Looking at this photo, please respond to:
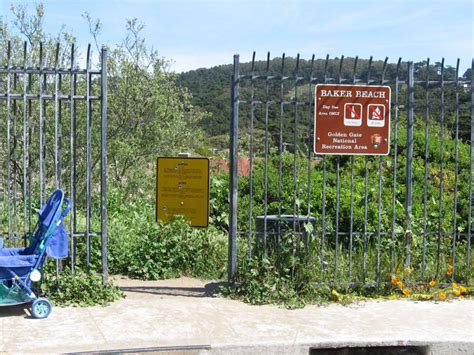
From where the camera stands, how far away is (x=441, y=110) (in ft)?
25.5

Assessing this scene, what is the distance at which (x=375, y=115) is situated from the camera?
7.76 metres

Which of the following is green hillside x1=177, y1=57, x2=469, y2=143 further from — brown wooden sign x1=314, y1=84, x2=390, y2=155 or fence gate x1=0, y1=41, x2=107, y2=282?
fence gate x1=0, y1=41, x2=107, y2=282

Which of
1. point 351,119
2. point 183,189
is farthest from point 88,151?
point 351,119

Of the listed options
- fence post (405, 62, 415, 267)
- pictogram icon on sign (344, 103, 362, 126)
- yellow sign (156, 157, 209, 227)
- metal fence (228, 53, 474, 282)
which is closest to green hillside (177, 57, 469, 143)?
metal fence (228, 53, 474, 282)

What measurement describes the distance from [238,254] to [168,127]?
21.8ft

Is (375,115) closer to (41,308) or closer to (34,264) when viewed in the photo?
(34,264)

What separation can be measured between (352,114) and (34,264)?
4.06 m

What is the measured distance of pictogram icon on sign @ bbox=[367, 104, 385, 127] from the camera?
7746mm

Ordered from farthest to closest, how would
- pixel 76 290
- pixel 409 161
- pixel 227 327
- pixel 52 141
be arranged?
1. pixel 52 141
2. pixel 409 161
3. pixel 76 290
4. pixel 227 327

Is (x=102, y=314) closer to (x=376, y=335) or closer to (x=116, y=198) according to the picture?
(x=376, y=335)

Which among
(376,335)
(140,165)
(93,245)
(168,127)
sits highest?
(168,127)

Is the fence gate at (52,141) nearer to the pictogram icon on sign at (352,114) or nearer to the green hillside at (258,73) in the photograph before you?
the green hillside at (258,73)

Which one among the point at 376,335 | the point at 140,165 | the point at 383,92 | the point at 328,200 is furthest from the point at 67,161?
the point at 376,335

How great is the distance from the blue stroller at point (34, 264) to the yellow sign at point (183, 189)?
95.0 inches
